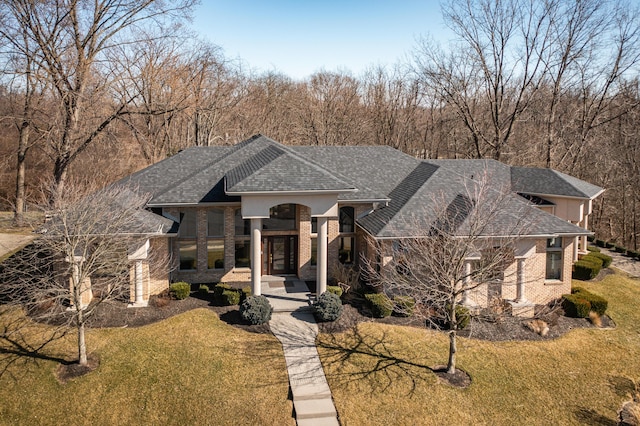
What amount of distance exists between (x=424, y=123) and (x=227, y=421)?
54.3 metres

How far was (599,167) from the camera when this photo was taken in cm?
4150

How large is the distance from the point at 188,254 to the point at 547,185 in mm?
21392

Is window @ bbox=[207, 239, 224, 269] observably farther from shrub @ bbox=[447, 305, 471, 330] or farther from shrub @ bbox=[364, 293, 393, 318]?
shrub @ bbox=[447, 305, 471, 330]

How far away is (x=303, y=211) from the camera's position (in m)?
22.7

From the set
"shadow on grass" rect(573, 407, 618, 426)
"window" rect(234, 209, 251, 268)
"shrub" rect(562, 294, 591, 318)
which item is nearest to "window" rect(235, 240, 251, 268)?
"window" rect(234, 209, 251, 268)

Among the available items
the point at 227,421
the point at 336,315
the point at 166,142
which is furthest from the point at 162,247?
the point at 166,142

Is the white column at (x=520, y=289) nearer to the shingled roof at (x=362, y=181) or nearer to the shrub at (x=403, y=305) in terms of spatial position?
the shingled roof at (x=362, y=181)

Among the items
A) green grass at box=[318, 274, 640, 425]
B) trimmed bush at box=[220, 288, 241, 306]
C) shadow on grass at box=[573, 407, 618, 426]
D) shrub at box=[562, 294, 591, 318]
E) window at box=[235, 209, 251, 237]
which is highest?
window at box=[235, 209, 251, 237]

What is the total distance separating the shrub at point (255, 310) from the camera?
1734cm

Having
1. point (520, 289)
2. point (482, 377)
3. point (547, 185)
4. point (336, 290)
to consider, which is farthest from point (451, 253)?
point (547, 185)

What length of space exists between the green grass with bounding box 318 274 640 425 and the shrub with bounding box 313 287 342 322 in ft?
3.34

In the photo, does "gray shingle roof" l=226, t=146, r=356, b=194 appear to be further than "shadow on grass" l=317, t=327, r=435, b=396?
Yes

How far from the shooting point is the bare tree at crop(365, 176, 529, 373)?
47.4ft

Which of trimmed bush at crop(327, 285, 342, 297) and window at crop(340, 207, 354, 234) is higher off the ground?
window at crop(340, 207, 354, 234)
